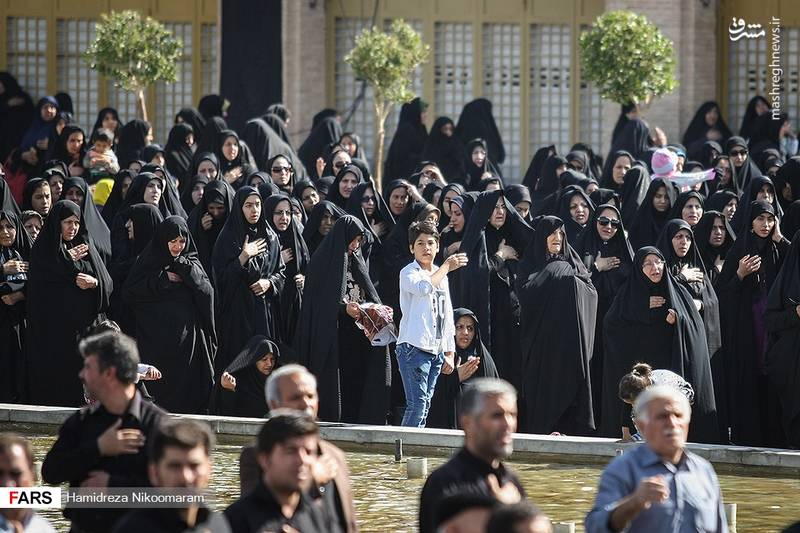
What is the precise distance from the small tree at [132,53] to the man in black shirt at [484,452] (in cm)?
1405

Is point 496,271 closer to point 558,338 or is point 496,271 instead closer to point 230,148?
point 558,338

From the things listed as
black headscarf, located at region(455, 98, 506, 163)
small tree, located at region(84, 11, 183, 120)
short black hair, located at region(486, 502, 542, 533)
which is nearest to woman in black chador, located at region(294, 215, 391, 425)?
short black hair, located at region(486, 502, 542, 533)

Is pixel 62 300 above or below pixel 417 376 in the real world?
above

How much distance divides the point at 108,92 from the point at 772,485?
16775 mm

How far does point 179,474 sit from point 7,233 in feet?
24.1

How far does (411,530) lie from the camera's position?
26.4ft

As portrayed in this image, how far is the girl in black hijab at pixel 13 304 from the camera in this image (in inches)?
482

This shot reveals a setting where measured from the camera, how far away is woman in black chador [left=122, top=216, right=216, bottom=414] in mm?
11758

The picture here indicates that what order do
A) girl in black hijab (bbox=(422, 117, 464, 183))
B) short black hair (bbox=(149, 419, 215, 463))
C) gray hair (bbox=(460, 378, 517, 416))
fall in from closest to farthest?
short black hair (bbox=(149, 419, 215, 463)) < gray hair (bbox=(460, 378, 517, 416)) < girl in black hijab (bbox=(422, 117, 464, 183))

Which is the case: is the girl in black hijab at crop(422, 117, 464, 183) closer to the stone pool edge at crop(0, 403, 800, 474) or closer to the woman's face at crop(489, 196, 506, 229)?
the woman's face at crop(489, 196, 506, 229)

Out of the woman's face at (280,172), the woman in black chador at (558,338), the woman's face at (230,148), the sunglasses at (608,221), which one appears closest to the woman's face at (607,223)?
the sunglasses at (608,221)

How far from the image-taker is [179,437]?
17.2ft

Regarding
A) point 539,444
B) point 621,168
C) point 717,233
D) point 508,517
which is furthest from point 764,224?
point 508,517

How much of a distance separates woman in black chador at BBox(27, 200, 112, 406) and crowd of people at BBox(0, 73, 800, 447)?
0.04ft
